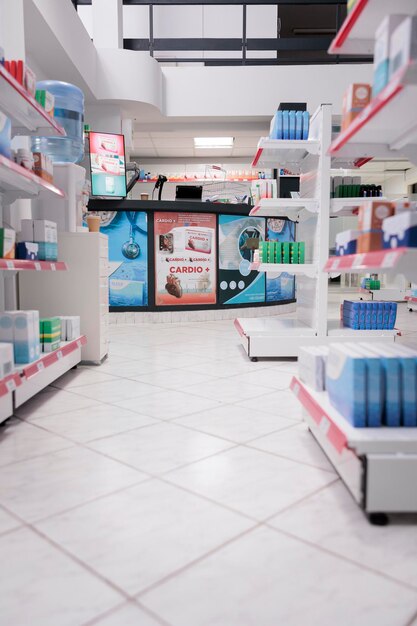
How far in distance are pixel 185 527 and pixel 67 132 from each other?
4148mm

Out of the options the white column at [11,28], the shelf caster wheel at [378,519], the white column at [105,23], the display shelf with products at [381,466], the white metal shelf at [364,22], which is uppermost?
the white column at [105,23]

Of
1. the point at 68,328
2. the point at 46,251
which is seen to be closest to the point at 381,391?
the point at 46,251

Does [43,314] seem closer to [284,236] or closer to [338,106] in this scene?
[284,236]

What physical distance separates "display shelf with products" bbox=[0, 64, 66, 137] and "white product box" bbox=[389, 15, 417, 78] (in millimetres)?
1838

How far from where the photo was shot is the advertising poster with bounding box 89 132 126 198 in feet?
24.3

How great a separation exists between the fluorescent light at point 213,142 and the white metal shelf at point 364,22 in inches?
380

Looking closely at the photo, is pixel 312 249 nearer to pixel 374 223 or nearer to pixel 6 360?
pixel 374 223

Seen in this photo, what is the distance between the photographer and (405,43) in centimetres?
159

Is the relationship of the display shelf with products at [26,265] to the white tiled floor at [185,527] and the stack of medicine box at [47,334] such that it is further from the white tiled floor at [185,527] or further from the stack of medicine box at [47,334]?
the white tiled floor at [185,527]

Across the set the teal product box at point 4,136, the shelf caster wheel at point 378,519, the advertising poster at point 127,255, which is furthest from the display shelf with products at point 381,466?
the advertising poster at point 127,255

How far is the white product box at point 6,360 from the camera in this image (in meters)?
2.39

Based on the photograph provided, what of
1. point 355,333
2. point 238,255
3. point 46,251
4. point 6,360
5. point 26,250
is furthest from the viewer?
point 238,255

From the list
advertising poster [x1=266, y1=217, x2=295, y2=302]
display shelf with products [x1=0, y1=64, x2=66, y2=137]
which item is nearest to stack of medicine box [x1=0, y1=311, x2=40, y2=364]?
display shelf with products [x1=0, y1=64, x2=66, y2=137]

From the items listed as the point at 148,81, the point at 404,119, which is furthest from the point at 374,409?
the point at 148,81
